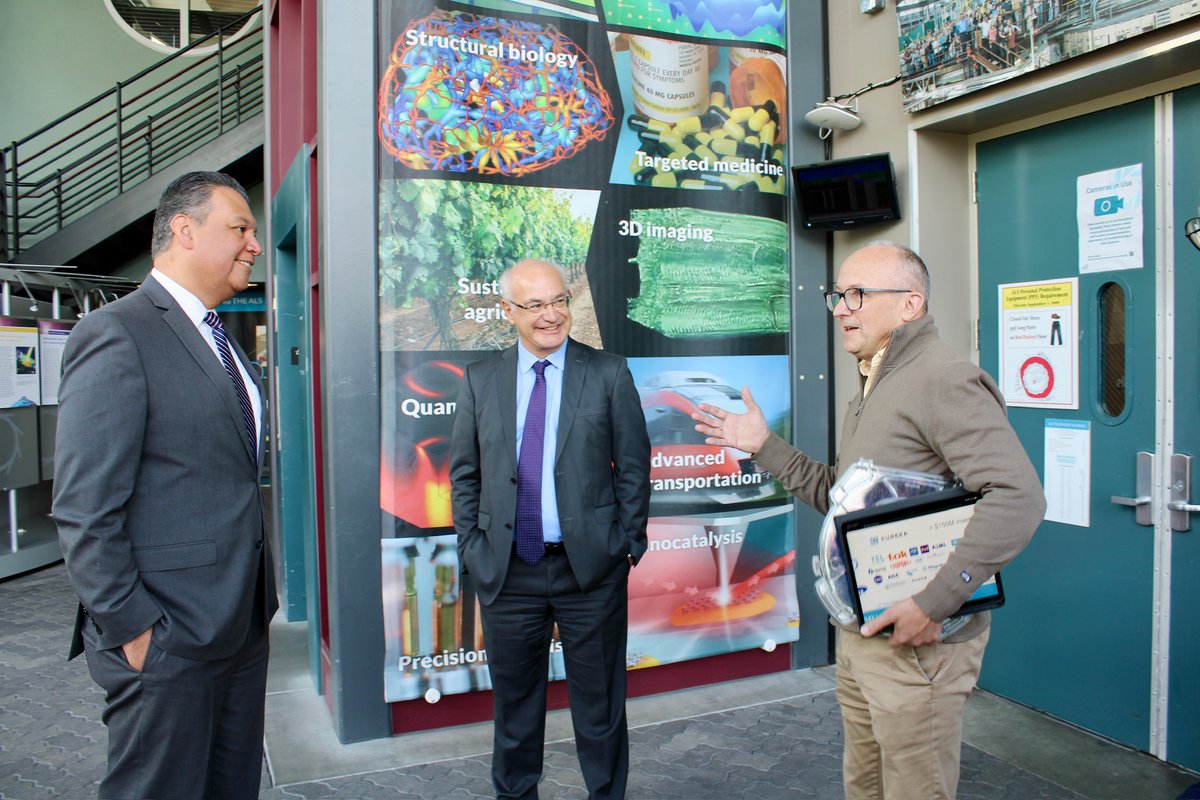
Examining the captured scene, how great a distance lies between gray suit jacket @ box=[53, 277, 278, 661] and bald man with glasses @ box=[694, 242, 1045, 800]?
5.63ft

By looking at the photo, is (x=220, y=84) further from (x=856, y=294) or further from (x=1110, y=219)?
(x=856, y=294)

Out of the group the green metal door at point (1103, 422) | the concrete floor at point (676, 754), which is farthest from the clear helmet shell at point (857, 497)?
the green metal door at point (1103, 422)

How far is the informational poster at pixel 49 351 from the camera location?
816 cm

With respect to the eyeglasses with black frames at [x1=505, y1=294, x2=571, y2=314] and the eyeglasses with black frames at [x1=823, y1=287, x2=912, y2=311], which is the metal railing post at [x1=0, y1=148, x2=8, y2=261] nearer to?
the eyeglasses with black frames at [x1=505, y1=294, x2=571, y2=314]

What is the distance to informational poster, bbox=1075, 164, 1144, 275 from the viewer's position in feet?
11.9

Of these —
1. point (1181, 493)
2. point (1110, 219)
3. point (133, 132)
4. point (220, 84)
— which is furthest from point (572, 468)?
point (133, 132)

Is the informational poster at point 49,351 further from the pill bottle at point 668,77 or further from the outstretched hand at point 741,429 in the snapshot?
the outstretched hand at point 741,429

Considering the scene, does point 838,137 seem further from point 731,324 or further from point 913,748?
point 913,748

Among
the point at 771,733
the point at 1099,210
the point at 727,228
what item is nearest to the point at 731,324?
the point at 727,228

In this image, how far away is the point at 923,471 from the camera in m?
2.21

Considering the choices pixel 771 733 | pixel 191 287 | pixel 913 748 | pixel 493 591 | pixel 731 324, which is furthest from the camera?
pixel 731 324

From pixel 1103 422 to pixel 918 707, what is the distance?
2284mm

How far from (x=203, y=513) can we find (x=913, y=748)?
198cm

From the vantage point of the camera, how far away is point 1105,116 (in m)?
3.74
